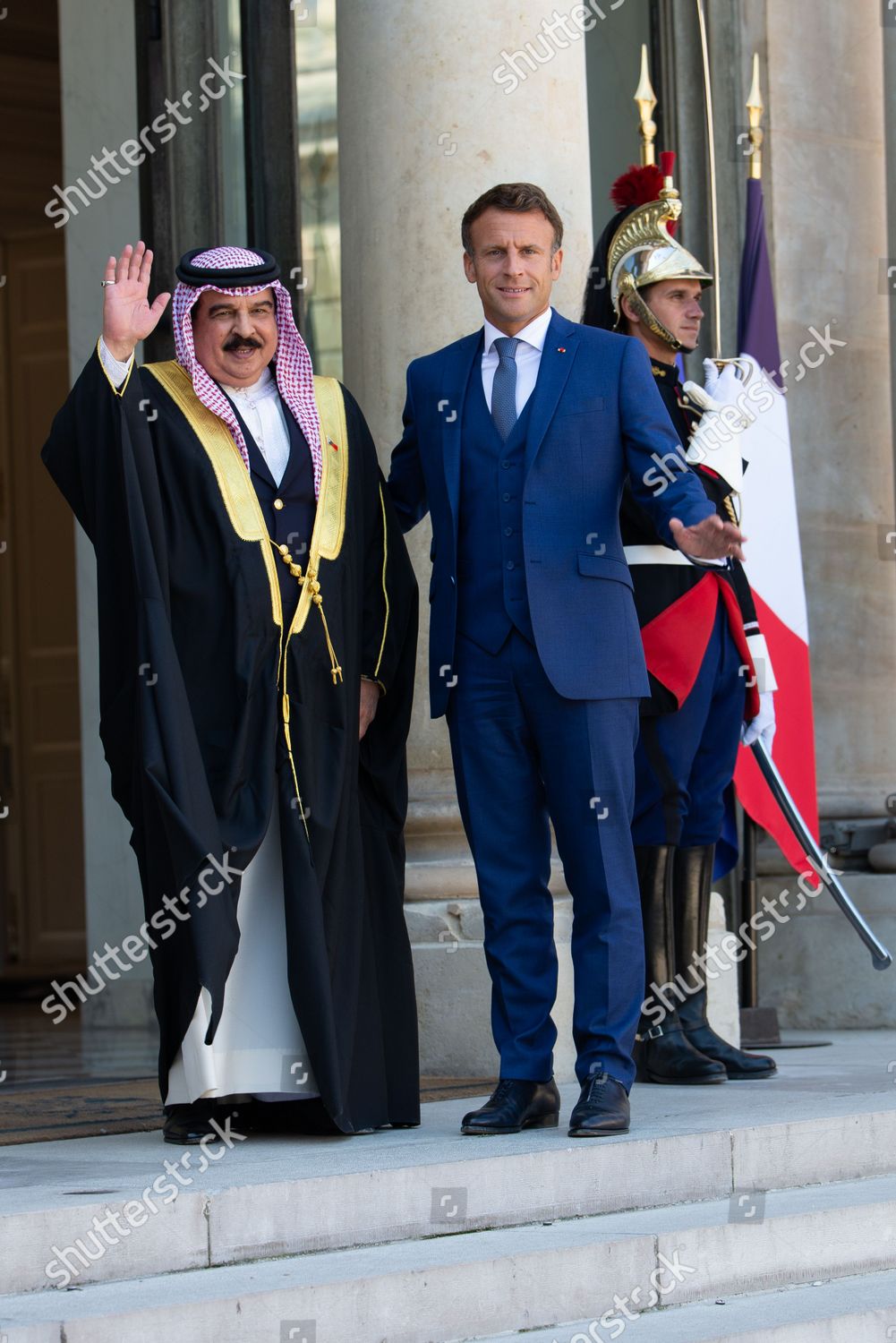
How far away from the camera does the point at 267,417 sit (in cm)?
489

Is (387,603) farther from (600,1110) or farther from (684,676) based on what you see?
(600,1110)

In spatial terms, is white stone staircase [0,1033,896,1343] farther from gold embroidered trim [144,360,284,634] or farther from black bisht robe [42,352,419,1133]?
gold embroidered trim [144,360,284,634]

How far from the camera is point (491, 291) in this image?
15.4ft

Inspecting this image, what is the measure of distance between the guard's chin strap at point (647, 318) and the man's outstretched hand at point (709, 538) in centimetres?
133

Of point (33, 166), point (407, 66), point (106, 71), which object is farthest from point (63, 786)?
point (407, 66)

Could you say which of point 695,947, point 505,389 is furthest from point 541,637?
point 695,947

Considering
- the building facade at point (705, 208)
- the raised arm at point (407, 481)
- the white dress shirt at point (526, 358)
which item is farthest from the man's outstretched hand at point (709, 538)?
the building facade at point (705, 208)

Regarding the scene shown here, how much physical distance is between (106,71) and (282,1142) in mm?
4760

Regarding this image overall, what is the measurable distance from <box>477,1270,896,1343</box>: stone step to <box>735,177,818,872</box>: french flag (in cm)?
291

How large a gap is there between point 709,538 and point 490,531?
1.67ft

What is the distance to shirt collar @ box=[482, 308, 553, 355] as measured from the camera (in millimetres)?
4738

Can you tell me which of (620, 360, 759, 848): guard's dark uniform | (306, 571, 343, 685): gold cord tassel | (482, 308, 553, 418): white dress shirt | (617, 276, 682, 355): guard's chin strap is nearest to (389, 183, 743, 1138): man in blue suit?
(482, 308, 553, 418): white dress shirt

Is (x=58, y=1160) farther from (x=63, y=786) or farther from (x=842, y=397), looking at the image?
(x=63, y=786)

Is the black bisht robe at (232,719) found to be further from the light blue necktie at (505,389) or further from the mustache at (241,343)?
the light blue necktie at (505,389)
